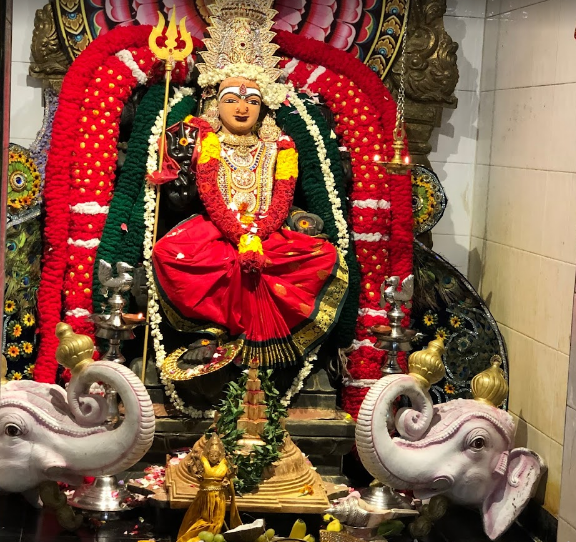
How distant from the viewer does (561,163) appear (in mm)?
6012

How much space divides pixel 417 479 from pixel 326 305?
1132mm

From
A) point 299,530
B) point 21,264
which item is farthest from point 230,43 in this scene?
point 299,530

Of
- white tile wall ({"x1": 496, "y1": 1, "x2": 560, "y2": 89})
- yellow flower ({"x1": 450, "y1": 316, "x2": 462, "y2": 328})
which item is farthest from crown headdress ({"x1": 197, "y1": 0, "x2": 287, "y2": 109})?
yellow flower ({"x1": 450, "y1": 316, "x2": 462, "y2": 328})

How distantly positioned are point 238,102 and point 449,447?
2.18m

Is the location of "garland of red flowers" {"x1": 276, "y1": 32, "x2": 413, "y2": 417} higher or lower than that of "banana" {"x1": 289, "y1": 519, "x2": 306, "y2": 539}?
higher

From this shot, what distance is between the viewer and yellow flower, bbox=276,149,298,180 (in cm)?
662

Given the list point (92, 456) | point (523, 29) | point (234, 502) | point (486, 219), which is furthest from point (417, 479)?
point (523, 29)

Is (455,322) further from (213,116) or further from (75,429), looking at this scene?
(75,429)

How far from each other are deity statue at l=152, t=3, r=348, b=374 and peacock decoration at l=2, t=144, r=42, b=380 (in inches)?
29.0

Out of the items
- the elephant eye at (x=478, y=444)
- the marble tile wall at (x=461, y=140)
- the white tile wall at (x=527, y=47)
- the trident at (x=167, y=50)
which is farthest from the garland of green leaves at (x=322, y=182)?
the elephant eye at (x=478, y=444)

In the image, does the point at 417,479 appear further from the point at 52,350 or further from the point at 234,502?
the point at 52,350

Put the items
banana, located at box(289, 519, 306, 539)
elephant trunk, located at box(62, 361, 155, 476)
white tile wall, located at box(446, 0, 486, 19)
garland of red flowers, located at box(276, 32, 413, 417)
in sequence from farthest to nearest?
white tile wall, located at box(446, 0, 486, 19)
garland of red flowers, located at box(276, 32, 413, 417)
elephant trunk, located at box(62, 361, 155, 476)
banana, located at box(289, 519, 306, 539)

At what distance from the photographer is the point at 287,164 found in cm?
664

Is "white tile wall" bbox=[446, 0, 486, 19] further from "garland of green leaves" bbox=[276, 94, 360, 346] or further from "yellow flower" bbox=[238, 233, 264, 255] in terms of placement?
"yellow flower" bbox=[238, 233, 264, 255]
